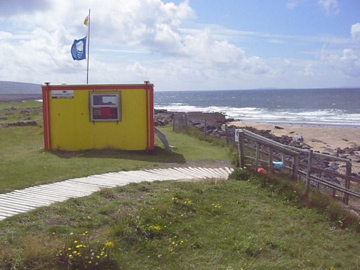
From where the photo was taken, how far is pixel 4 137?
20.9m

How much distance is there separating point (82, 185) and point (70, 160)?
3549 mm

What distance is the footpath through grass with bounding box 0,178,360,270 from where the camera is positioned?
223 inches

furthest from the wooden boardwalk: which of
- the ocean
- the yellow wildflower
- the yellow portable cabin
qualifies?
the ocean

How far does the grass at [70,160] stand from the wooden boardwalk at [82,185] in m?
0.41

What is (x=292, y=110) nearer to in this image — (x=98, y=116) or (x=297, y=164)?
(x=98, y=116)

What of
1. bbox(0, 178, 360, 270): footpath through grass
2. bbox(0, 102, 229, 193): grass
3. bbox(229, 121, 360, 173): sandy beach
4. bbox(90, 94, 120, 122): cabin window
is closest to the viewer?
bbox(0, 178, 360, 270): footpath through grass

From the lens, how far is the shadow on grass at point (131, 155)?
1401 centimetres

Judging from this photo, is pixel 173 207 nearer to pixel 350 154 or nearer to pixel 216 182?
pixel 216 182

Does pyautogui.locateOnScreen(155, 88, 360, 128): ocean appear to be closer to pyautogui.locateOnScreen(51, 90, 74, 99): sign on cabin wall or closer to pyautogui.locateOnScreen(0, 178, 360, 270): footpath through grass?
pyautogui.locateOnScreen(51, 90, 74, 99): sign on cabin wall

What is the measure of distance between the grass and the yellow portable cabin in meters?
0.52

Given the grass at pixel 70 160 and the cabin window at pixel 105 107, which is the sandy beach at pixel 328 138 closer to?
the grass at pixel 70 160

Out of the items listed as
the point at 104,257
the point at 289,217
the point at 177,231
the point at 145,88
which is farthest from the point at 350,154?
the point at 104,257

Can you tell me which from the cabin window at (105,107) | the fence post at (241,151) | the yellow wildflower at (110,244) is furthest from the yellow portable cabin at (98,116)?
the yellow wildflower at (110,244)

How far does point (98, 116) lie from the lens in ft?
Result: 49.4
